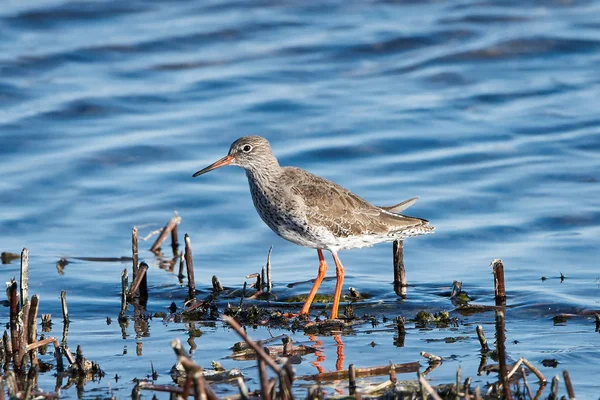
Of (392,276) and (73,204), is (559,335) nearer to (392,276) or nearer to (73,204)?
(392,276)

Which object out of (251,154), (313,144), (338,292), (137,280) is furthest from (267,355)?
(313,144)

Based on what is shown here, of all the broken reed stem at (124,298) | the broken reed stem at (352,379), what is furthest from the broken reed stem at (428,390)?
the broken reed stem at (124,298)

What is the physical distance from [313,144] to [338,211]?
6.43 metres

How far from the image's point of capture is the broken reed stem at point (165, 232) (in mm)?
11705

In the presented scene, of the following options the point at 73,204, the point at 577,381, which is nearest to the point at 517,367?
the point at 577,381

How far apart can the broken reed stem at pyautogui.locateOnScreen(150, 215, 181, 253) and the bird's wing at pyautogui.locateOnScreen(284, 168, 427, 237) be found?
1.99 metres

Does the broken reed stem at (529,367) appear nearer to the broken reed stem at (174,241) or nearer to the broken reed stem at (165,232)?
the broken reed stem at (165,232)

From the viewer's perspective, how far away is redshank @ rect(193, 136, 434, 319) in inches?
387

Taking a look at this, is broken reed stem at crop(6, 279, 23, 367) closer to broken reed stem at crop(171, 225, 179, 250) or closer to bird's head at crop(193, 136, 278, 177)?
bird's head at crop(193, 136, 278, 177)

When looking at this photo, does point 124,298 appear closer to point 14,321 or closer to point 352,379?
point 14,321

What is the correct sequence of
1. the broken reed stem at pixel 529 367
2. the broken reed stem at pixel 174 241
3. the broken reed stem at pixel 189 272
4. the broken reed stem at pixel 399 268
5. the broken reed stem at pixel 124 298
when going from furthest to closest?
1. the broken reed stem at pixel 174 241
2. the broken reed stem at pixel 399 268
3. the broken reed stem at pixel 189 272
4. the broken reed stem at pixel 124 298
5. the broken reed stem at pixel 529 367

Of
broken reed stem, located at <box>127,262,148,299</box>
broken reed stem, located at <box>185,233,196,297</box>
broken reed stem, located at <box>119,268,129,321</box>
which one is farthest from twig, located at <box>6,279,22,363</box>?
broken reed stem, located at <box>185,233,196,297</box>

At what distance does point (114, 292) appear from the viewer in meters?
10.4

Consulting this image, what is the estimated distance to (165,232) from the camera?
38.8 ft
